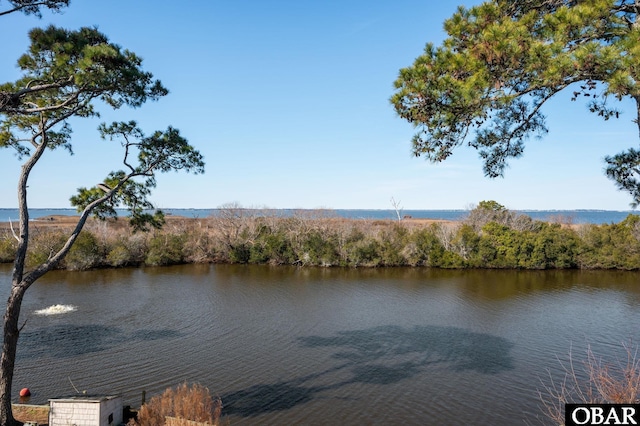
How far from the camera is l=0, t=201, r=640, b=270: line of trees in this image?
38719mm

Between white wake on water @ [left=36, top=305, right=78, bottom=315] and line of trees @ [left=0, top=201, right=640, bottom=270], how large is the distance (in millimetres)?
15332

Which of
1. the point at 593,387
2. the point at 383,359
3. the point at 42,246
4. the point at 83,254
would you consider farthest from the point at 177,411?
the point at 42,246

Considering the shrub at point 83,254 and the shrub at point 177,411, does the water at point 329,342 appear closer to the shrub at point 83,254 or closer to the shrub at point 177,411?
the shrub at point 177,411

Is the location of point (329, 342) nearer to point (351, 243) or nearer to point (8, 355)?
point (8, 355)

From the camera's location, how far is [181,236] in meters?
45.2

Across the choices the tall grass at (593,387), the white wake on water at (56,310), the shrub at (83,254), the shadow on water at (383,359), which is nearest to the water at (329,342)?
the shadow on water at (383,359)

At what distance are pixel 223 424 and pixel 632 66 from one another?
1162 centimetres

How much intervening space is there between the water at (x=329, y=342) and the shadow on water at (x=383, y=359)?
8 centimetres

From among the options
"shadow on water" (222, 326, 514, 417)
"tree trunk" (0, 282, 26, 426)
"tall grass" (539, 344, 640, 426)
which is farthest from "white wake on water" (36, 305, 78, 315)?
"tall grass" (539, 344, 640, 426)

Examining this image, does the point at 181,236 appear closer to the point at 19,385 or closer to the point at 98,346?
the point at 98,346

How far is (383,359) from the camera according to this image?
1619 centimetres

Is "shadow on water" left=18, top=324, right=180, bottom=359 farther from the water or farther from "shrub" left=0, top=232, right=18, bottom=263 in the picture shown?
"shrub" left=0, top=232, right=18, bottom=263

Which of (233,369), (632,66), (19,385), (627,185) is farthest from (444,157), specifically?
(19,385)

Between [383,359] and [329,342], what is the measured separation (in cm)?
296
